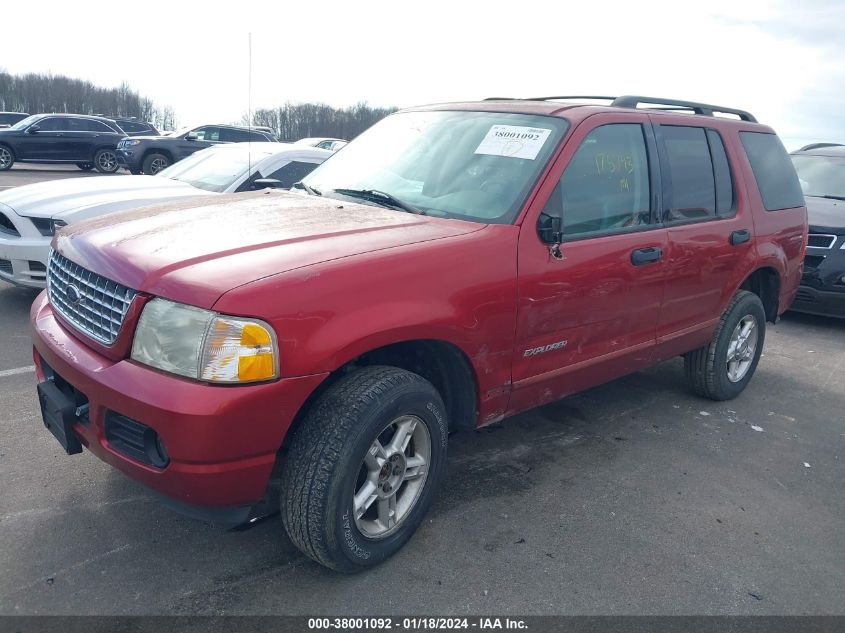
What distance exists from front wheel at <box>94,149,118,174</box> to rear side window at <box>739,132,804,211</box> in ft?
64.0

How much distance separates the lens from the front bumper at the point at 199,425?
2.25 m

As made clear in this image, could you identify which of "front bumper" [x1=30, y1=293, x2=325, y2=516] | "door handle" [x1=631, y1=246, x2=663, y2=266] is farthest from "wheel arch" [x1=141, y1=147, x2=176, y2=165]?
"front bumper" [x1=30, y1=293, x2=325, y2=516]

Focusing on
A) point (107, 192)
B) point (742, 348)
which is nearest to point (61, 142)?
point (107, 192)

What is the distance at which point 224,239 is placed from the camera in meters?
2.75

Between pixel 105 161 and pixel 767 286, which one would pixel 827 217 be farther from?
pixel 105 161

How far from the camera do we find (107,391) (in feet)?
7.91

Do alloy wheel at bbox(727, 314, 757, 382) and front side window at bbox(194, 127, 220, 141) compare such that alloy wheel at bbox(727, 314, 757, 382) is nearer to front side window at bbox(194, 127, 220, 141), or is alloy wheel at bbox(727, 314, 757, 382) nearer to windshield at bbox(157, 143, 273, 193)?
windshield at bbox(157, 143, 273, 193)

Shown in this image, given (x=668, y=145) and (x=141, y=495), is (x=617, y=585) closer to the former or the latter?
(x=141, y=495)

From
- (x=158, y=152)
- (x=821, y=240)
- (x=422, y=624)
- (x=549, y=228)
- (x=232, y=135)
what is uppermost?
(x=232, y=135)

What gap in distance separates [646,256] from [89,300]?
2.66 metres

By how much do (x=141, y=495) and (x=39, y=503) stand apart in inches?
16.4

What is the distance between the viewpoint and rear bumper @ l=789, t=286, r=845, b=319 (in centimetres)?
698

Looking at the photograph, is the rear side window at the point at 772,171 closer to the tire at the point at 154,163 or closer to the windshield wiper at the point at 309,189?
the windshield wiper at the point at 309,189

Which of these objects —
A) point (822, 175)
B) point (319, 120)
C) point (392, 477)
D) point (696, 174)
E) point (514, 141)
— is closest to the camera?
point (392, 477)
